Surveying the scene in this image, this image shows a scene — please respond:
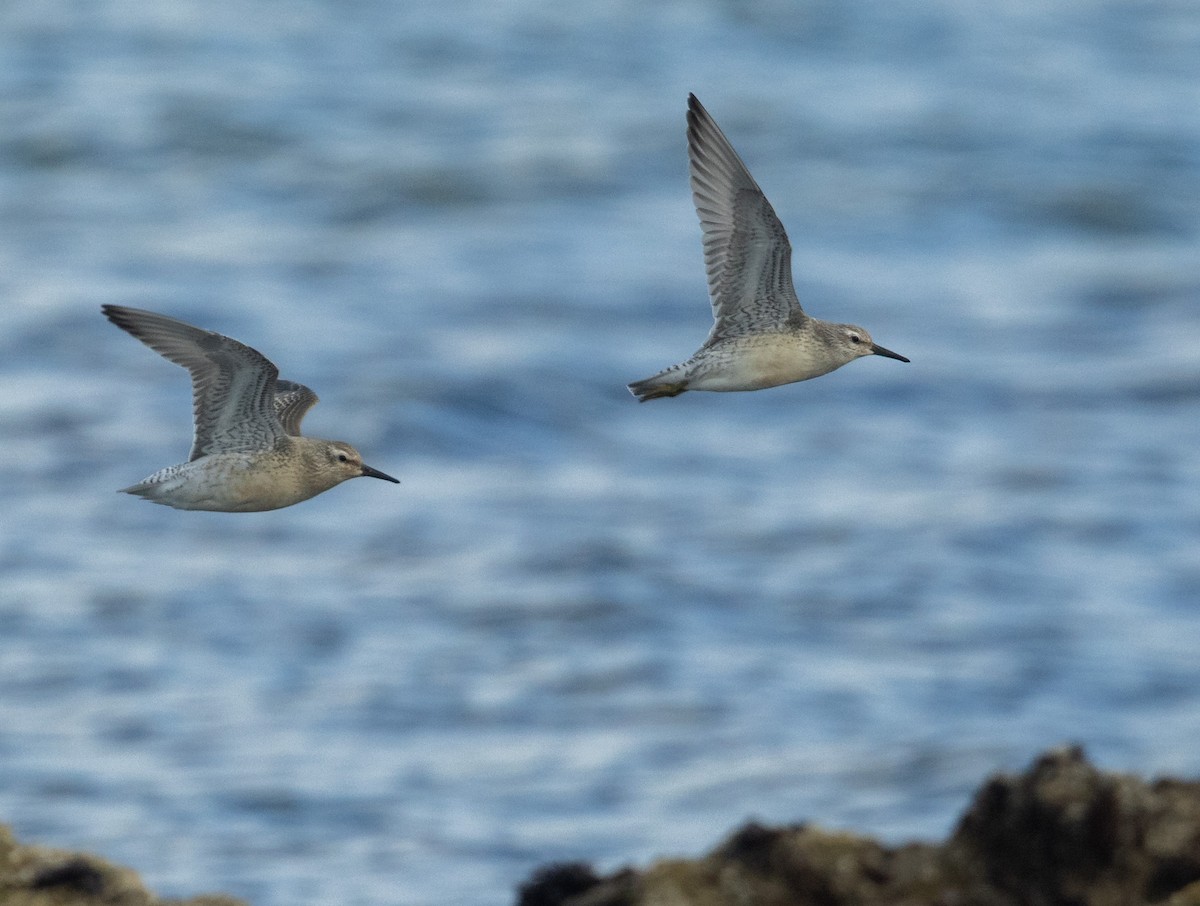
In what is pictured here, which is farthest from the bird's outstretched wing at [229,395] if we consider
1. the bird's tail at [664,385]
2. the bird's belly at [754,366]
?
the bird's belly at [754,366]

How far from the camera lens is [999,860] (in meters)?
4.38

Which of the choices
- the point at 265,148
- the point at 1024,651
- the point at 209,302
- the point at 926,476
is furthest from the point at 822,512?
the point at 265,148

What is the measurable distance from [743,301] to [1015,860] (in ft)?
15.6

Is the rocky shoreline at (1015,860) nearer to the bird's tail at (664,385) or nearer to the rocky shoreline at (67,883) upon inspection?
the rocky shoreline at (67,883)

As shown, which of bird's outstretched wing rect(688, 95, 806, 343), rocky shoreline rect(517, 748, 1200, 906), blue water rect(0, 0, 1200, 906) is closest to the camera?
rocky shoreline rect(517, 748, 1200, 906)

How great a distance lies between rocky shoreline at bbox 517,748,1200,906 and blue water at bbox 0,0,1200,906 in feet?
35.7

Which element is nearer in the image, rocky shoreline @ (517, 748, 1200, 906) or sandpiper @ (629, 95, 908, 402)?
rocky shoreline @ (517, 748, 1200, 906)

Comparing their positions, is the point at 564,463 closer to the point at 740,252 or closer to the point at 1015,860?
the point at 740,252

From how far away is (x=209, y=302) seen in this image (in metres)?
29.0

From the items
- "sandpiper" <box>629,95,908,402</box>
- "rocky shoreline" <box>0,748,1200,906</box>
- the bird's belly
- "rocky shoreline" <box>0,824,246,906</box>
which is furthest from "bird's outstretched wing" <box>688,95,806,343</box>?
"rocky shoreline" <box>0,748,1200,906</box>

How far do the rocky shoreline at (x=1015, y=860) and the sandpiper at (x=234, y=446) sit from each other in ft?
12.1

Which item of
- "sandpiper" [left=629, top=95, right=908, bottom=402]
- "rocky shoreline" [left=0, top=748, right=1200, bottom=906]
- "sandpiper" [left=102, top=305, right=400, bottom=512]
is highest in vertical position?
"sandpiper" [left=629, top=95, right=908, bottom=402]

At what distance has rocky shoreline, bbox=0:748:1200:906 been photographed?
4312 mm

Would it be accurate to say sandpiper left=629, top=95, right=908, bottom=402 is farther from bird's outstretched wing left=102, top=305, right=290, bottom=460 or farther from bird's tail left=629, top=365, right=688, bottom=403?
bird's outstretched wing left=102, top=305, right=290, bottom=460
